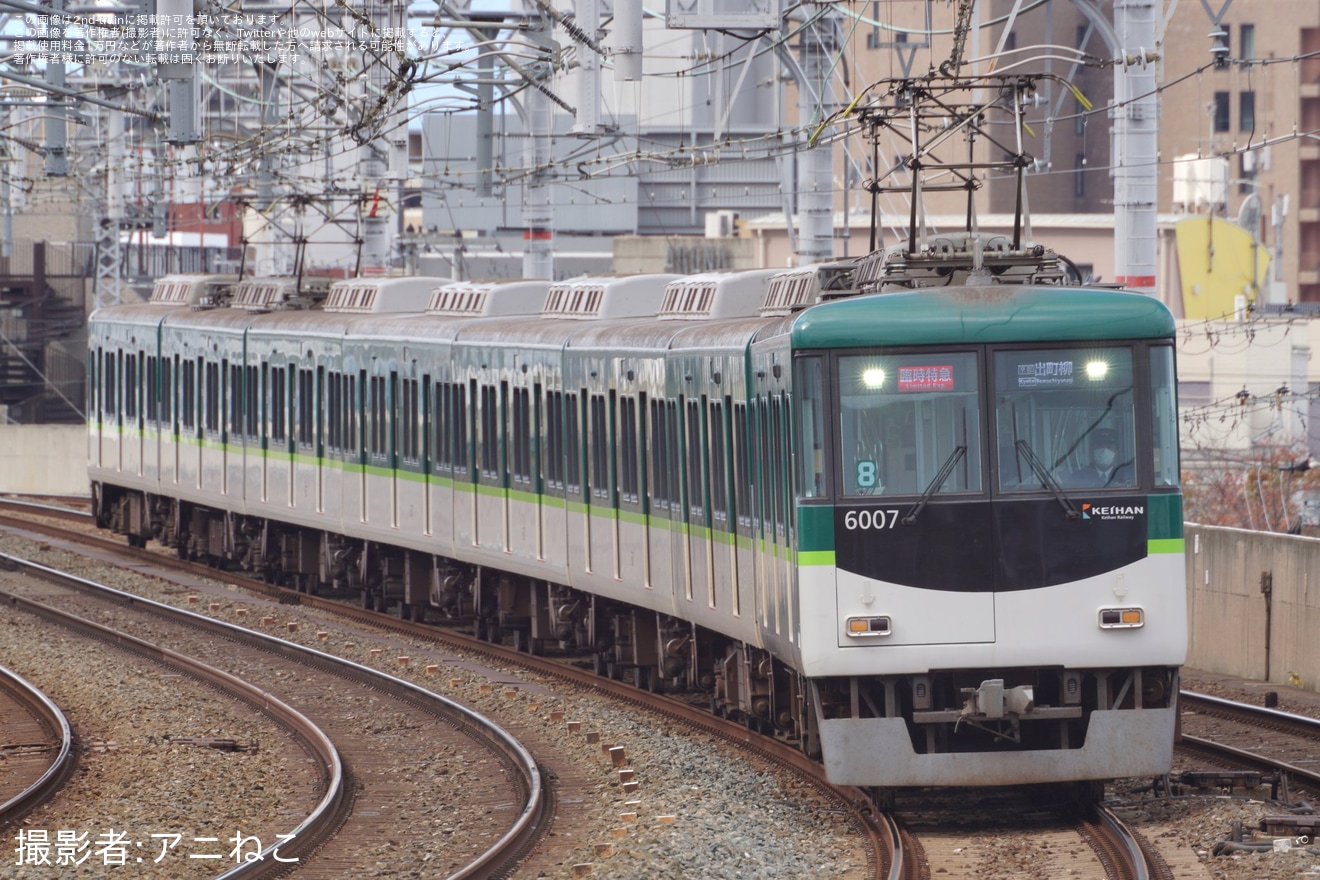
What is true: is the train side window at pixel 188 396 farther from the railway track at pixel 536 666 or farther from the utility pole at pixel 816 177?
the utility pole at pixel 816 177

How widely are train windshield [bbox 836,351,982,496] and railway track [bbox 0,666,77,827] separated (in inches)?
177

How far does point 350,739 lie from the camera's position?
50.0 feet

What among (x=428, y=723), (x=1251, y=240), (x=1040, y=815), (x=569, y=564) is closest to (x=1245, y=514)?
(x=569, y=564)

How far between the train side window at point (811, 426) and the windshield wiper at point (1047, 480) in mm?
899

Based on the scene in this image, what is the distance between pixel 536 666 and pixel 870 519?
8138mm

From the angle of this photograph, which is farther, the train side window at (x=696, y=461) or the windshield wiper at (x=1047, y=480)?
the train side window at (x=696, y=461)

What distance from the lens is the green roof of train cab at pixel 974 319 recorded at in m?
11.2

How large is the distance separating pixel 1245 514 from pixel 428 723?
17.1 meters

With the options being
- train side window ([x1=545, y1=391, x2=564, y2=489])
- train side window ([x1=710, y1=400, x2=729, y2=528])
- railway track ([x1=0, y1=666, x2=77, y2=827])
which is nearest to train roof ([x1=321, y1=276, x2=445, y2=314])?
train side window ([x1=545, y1=391, x2=564, y2=489])

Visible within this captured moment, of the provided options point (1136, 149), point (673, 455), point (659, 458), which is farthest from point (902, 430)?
point (1136, 149)

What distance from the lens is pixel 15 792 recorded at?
13.0 meters

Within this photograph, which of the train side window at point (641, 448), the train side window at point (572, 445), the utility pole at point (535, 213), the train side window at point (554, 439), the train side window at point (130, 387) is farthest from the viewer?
the utility pole at point (535, 213)

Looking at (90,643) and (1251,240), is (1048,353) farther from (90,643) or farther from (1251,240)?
(1251,240)

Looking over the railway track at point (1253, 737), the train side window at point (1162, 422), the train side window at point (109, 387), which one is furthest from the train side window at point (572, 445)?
the train side window at point (109, 387)
